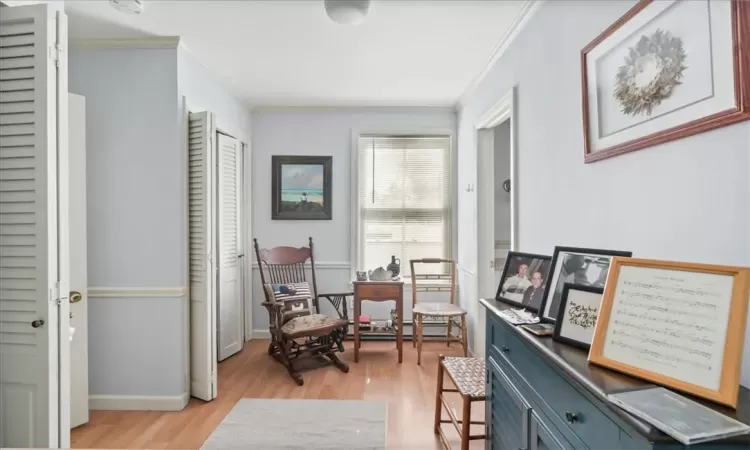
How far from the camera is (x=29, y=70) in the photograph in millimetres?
1517

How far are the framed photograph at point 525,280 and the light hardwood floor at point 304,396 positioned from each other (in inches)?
40.3

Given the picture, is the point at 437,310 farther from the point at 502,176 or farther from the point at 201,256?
the point at 201,256

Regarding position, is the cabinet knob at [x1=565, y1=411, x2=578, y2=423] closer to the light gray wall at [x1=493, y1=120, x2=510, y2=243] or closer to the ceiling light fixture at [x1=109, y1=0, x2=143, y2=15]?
A: the ceiling light fixture at [x1=109, y1=0, x2=143, y2=15]

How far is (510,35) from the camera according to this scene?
2.58 meters

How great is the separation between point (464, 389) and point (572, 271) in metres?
0.92

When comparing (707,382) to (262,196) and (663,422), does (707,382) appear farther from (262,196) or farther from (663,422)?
(262,196)

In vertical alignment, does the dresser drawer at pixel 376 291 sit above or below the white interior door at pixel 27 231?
below

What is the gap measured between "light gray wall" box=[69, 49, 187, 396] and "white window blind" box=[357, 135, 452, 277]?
6.89 ft

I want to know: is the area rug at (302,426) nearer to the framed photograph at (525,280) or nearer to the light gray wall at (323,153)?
the framed photograph at (525,280)

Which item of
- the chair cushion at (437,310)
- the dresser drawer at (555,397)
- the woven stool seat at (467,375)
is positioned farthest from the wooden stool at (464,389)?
the chair cushion at (437,310)

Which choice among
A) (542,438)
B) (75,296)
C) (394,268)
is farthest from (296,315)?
(542,438)

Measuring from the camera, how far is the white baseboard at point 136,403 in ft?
9.07

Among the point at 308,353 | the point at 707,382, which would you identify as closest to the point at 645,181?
the point at 707,382

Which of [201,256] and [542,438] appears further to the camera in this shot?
[201,256]
